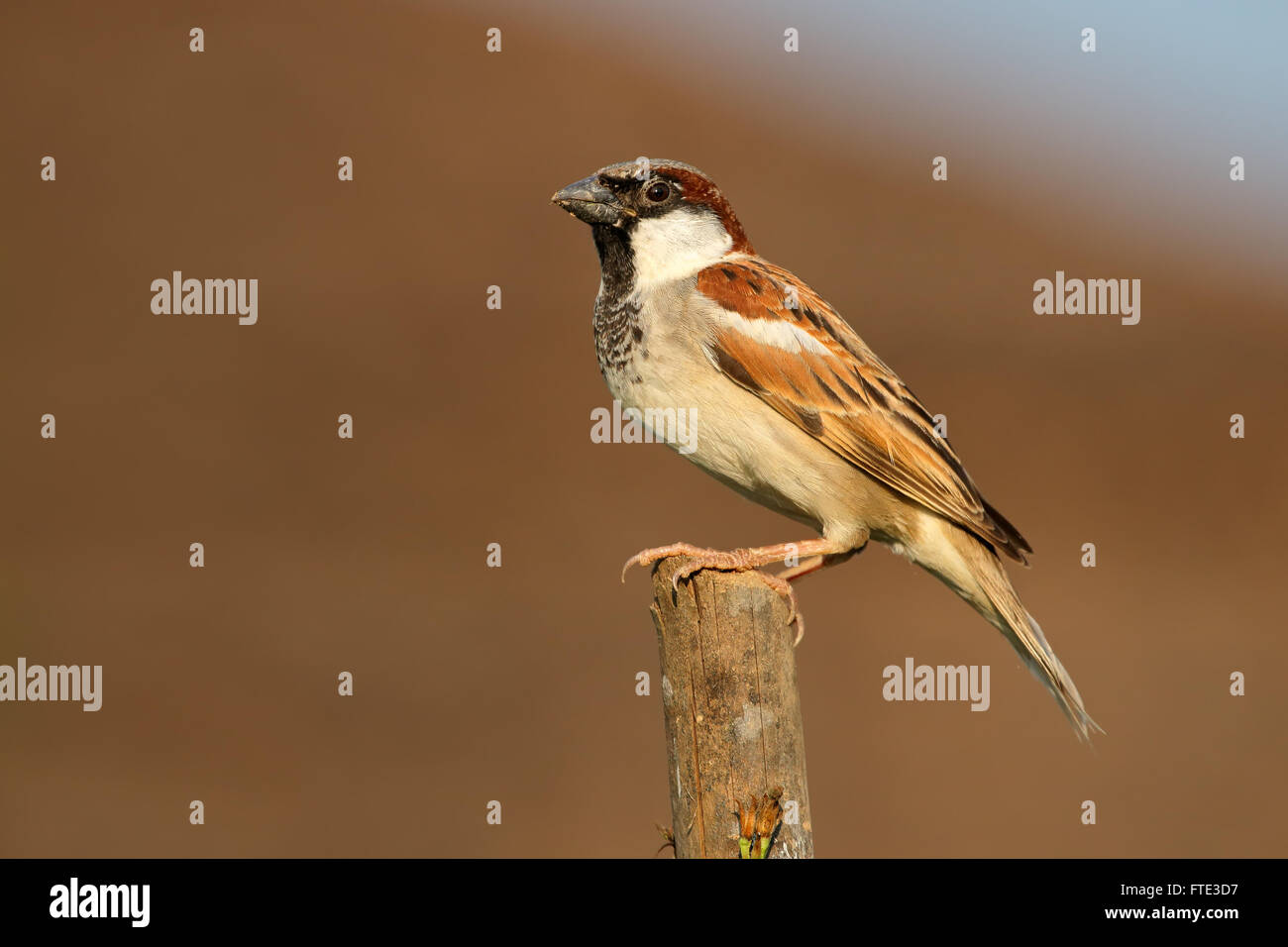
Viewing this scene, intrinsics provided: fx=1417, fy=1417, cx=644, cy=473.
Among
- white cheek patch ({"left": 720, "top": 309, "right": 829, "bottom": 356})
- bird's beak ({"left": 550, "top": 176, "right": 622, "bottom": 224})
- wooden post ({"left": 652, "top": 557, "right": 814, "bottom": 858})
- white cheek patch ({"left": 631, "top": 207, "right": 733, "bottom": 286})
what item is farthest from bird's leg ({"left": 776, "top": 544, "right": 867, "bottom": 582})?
bird's beak ({"left": 550, "top": 176, "right": 622, "bottom": 224})

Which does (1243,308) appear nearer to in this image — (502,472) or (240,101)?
(502,472)

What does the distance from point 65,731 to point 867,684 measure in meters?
7.34

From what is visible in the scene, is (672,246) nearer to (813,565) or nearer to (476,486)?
(813,565)

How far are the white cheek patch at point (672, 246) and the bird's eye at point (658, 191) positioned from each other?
0.25ft

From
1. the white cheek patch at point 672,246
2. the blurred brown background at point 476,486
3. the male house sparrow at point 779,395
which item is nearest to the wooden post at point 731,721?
the male house sparrow at point 779,395

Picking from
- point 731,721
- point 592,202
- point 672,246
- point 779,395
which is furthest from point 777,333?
point 731,721

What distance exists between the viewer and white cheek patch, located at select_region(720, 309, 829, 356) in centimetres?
584

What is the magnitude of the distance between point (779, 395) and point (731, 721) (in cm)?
167

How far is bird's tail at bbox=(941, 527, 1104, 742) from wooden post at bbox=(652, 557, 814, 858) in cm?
154

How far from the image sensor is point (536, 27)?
22547mm

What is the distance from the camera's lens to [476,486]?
15320mm

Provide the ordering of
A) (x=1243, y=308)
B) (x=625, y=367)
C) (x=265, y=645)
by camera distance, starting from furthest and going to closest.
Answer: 1. (x=1243, y=308)
2. (x=265, y=645)
3. (x=625, y=367)

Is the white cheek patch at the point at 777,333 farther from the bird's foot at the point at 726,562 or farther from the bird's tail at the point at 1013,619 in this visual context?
the bird's tail at the point at 1013,619

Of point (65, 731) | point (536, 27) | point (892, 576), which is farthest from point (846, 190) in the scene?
point (65, 731)
